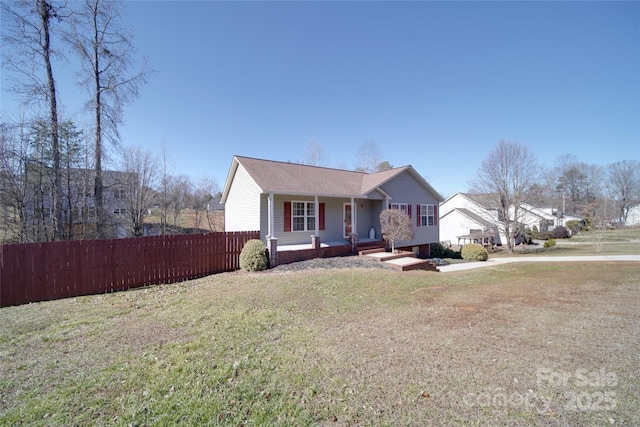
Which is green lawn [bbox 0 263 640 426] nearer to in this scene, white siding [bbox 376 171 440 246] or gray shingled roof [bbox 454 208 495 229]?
white siding [bbox 376 171 440 246]

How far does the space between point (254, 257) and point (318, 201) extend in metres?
5.59

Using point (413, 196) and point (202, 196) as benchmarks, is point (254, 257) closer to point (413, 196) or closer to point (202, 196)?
point (413, 196)

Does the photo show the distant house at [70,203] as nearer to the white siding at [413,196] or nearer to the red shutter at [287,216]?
the red shutter at [287,216]

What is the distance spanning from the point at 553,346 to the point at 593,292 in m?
5.53

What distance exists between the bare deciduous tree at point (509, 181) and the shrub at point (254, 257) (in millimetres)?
24816

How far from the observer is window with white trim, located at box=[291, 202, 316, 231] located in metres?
14.1

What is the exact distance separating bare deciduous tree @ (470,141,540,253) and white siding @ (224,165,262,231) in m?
23.9

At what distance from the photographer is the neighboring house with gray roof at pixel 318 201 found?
13.3m

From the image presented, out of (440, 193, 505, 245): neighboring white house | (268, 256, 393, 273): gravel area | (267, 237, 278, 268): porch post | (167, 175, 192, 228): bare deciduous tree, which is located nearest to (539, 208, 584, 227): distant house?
(440, 193, 505, 245): neighboring white house

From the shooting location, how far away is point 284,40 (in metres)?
12.7

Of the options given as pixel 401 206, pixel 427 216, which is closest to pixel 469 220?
pixel 427 216

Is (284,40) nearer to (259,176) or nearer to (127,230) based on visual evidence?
(259,176)

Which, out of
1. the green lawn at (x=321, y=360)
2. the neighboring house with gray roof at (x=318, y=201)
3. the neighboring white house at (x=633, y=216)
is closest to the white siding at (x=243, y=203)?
the neighboring house with gray roof at (x=318, y=201)

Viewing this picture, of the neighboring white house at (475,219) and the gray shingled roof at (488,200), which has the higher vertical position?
the gray shingled roof at (488,200)
